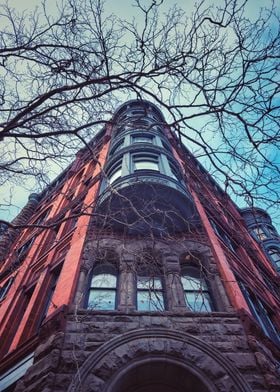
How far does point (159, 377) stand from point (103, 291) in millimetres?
2771

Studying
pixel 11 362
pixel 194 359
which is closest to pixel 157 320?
pixel 194 359

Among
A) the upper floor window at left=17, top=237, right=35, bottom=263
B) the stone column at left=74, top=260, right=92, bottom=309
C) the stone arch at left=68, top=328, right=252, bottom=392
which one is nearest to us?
the stone arch at left=68, top=328, right=252, bottom=392

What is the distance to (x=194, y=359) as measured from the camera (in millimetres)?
6379

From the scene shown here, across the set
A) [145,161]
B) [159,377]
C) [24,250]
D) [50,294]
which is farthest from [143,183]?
[24,250]

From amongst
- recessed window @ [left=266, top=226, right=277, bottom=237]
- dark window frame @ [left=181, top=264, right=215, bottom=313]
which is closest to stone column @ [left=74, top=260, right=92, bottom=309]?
dark window frame @ [left=181, top=264, right=215, bottom=313]

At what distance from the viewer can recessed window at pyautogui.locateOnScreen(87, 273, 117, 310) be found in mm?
8141

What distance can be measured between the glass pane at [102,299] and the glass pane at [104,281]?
0.74 feet

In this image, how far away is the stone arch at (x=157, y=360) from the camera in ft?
19.1

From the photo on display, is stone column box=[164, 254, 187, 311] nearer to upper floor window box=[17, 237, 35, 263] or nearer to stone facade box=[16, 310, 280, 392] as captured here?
stone facade box=[16, 310, 280, 392]

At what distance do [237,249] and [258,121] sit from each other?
11294mm

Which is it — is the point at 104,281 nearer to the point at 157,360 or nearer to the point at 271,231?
→ the point at 157,360

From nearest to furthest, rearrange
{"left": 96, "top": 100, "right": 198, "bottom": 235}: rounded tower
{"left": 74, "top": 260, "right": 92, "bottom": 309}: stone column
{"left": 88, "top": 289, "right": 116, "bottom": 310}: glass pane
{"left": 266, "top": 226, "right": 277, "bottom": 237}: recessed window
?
{"left": 74, "top": 260, "right": 92, "bottom": 309}: stone column → {"left": 88, "top": 289, "right": 116, "bottom": 310}: glass pane → {"left": 96, "top": 100, "right": 198, "bottom": 235}: rounded tower → {"left": 266, "top": 226, "right": 277, "bottom": 237}: recessed window

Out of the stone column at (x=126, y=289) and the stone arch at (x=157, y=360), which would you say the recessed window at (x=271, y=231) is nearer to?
the stone column at (x=126, y=289)

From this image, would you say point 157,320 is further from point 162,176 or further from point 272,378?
point 162,176
